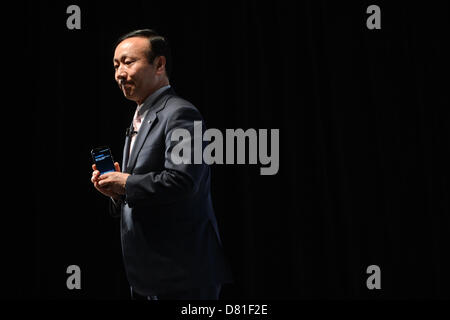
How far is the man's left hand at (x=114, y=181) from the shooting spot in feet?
3.40

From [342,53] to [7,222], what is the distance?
1.84 meters

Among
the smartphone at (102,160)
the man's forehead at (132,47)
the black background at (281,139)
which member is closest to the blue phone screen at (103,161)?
the smartphone at (102,160)

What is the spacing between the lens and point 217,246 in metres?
1.12

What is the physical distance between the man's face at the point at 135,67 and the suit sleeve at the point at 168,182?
21 centimetres

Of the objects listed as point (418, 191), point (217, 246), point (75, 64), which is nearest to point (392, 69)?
point (418, 191)

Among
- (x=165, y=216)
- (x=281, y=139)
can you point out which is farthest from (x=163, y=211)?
(x=281, y=139)

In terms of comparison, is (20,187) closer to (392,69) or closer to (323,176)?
(323,176)

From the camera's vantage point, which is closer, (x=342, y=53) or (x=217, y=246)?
(x=217, y=246)

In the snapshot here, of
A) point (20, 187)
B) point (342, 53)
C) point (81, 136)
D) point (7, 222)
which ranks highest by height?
point (342, 53)

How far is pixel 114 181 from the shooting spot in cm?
104

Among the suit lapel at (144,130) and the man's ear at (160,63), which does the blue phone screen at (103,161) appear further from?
the man's ear at (160,63)

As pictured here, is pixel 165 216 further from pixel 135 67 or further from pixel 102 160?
pixel 135 67

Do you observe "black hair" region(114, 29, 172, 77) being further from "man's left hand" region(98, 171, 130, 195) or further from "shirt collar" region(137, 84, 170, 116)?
"man's left hand" region(98, 171, 130, 195)

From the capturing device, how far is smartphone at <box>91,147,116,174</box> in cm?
112
